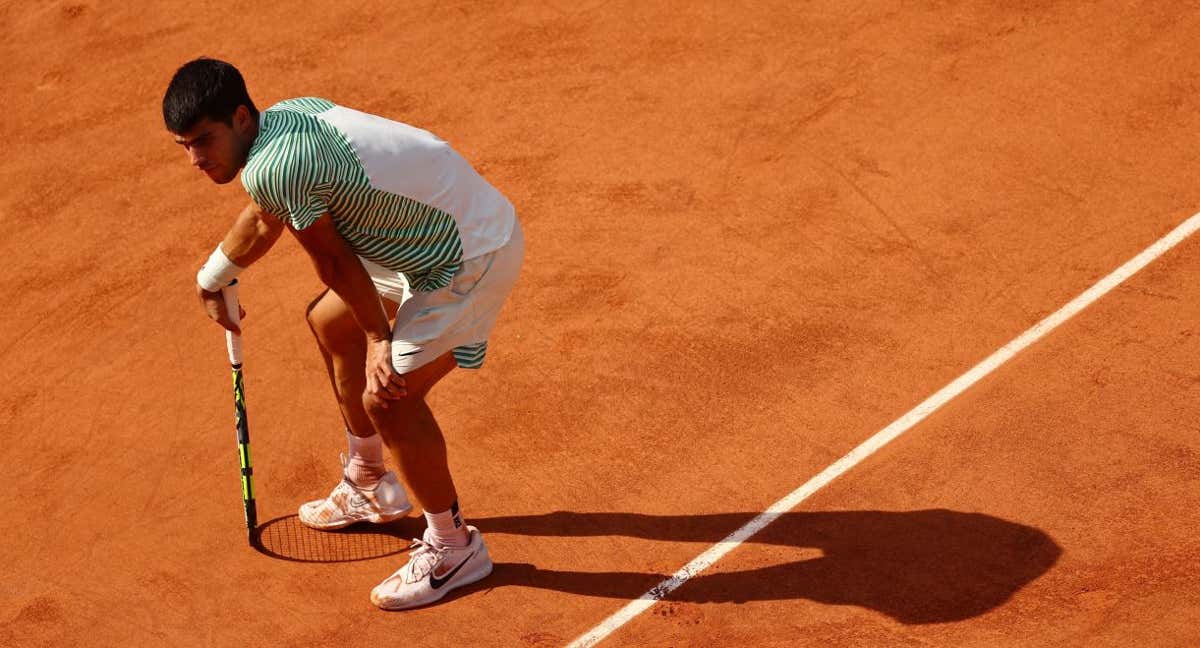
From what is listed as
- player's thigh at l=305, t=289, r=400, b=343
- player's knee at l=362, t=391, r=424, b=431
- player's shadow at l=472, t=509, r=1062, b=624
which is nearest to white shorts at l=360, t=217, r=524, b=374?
player's knee at l=362, t=391, r=424, b=431

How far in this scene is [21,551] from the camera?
6.20m

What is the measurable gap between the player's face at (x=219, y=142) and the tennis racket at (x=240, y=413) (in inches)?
37.7

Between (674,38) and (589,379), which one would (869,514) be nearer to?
(589,379)

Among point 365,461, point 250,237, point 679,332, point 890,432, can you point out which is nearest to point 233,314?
point 250,237

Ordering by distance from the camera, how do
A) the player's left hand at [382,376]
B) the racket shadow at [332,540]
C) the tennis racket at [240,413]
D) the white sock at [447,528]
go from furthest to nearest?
the racket shadow at [332,540] → the tennis racket at [240,413] → the white sock at [447,528] → the player's left hand at [382,376]

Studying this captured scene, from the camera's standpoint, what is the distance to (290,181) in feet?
15.6

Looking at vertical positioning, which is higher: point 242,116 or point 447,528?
point 242,116

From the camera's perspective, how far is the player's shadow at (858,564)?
18.6 feet

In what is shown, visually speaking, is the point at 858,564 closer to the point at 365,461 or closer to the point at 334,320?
the point at 365,461

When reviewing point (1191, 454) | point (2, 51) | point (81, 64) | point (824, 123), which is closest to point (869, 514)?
point (1191, 454)

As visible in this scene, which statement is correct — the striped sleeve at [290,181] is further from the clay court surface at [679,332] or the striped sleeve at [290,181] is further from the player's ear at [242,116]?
the clay court surface at [679,332]

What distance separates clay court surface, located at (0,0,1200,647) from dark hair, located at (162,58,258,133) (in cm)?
219

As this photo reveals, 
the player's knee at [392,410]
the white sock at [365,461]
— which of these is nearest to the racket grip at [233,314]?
the white sock at [365,461]

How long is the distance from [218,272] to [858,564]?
2.97m
